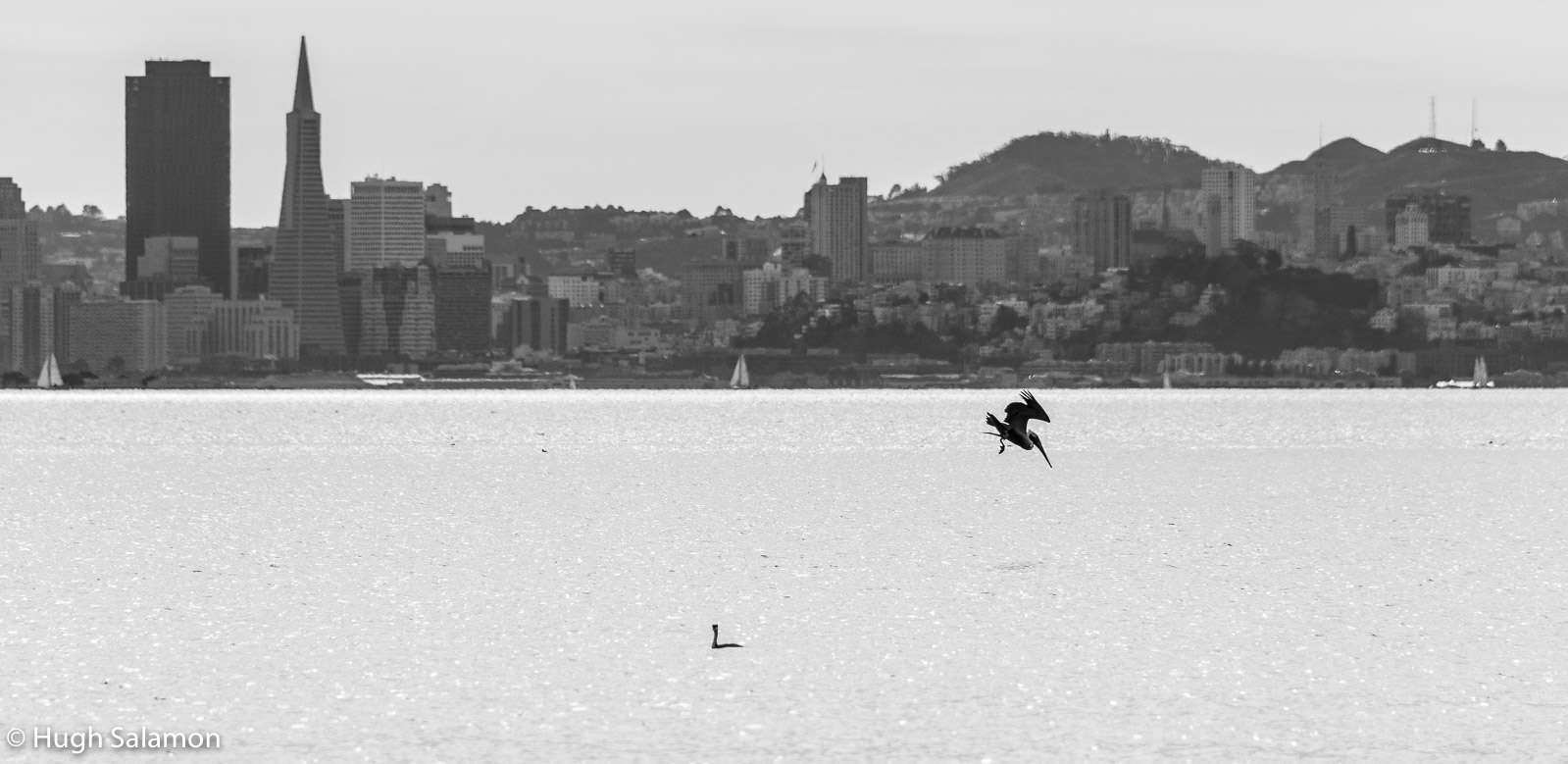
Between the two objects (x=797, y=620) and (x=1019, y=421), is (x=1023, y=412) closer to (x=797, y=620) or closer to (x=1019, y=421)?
(x=1019, y=421)

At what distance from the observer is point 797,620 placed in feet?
97.8

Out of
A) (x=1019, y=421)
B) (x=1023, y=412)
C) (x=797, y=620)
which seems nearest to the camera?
(x=797, y=620)

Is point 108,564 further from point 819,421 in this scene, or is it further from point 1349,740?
point 819,421

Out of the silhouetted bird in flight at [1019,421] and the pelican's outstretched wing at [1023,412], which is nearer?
the pelican's outstretched wing at [1023,412]

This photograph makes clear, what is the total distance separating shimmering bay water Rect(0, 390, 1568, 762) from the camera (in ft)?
69.8

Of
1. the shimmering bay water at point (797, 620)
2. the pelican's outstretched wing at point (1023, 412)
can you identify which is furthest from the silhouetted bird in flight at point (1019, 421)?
the shimmering bay water at point (797, 620)

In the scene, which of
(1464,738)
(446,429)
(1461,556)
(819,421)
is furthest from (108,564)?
(819,421)

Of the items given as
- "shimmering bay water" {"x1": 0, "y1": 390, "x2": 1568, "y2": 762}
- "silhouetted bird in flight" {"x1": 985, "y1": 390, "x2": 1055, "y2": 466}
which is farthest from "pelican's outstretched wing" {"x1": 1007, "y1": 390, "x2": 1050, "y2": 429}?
"shimmering bay water" {"x1": 0, "y1": 390, "x2": 1568, "y2": 762}

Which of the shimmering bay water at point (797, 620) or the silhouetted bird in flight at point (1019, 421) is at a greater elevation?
the silhouetted bird in flight at point (1019, 421)

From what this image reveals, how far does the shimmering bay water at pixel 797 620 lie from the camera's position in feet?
69.8

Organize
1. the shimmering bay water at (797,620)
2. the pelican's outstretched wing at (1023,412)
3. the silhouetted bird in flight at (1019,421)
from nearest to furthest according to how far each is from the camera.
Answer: the shimmering bay water at (797,620)
the pelican's outstretched wing at (1023,412)
the silhouetted bird in flight at (1019,421)

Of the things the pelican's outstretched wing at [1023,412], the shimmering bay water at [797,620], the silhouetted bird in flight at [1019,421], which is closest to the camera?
the shimmering bay water at [797,620]

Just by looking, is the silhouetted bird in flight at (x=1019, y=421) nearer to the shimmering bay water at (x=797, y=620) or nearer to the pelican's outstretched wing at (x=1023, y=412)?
the pelican's outstretched wing at (x=1023, y=412)

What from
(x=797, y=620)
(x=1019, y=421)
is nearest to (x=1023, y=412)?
(x=1019, y=421)
